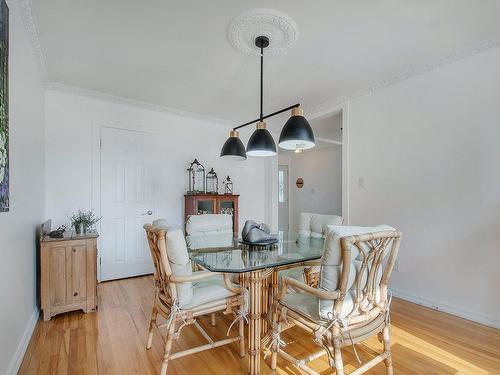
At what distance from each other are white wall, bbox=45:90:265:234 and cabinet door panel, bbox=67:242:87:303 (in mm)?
953

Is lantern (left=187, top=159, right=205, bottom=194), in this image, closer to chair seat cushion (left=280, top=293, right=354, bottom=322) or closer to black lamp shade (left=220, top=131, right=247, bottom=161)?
black lamp shade (left=220, top=131, right=247, bottom=161)

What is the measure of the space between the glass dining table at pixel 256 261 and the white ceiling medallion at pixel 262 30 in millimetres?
1730

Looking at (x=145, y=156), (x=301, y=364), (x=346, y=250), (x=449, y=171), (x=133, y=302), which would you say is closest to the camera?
(x=346, y=250)

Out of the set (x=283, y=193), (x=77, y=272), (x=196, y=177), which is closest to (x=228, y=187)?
(x=196, y=177)

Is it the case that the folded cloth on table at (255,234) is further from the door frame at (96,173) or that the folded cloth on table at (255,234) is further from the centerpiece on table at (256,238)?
the door frame at (96,173)

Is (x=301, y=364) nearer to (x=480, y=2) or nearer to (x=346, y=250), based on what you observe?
(x=346, y=250)

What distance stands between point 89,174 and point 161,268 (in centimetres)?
237

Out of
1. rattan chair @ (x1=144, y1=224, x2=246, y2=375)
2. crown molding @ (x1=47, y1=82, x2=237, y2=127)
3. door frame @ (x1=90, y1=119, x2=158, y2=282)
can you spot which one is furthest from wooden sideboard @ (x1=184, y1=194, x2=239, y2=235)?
rattan chair @ (x1=144, y1=224, x2=246, y2=375)

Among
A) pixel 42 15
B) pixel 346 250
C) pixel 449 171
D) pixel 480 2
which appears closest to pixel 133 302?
pixel 346 250

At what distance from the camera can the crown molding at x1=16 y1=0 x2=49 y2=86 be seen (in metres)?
1.87

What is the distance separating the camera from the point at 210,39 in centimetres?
226

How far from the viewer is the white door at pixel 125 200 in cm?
353

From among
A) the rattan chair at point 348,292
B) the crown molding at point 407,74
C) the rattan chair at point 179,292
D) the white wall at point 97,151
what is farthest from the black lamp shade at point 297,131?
the white wall at point 97,151

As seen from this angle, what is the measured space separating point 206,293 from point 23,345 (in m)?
1.39
